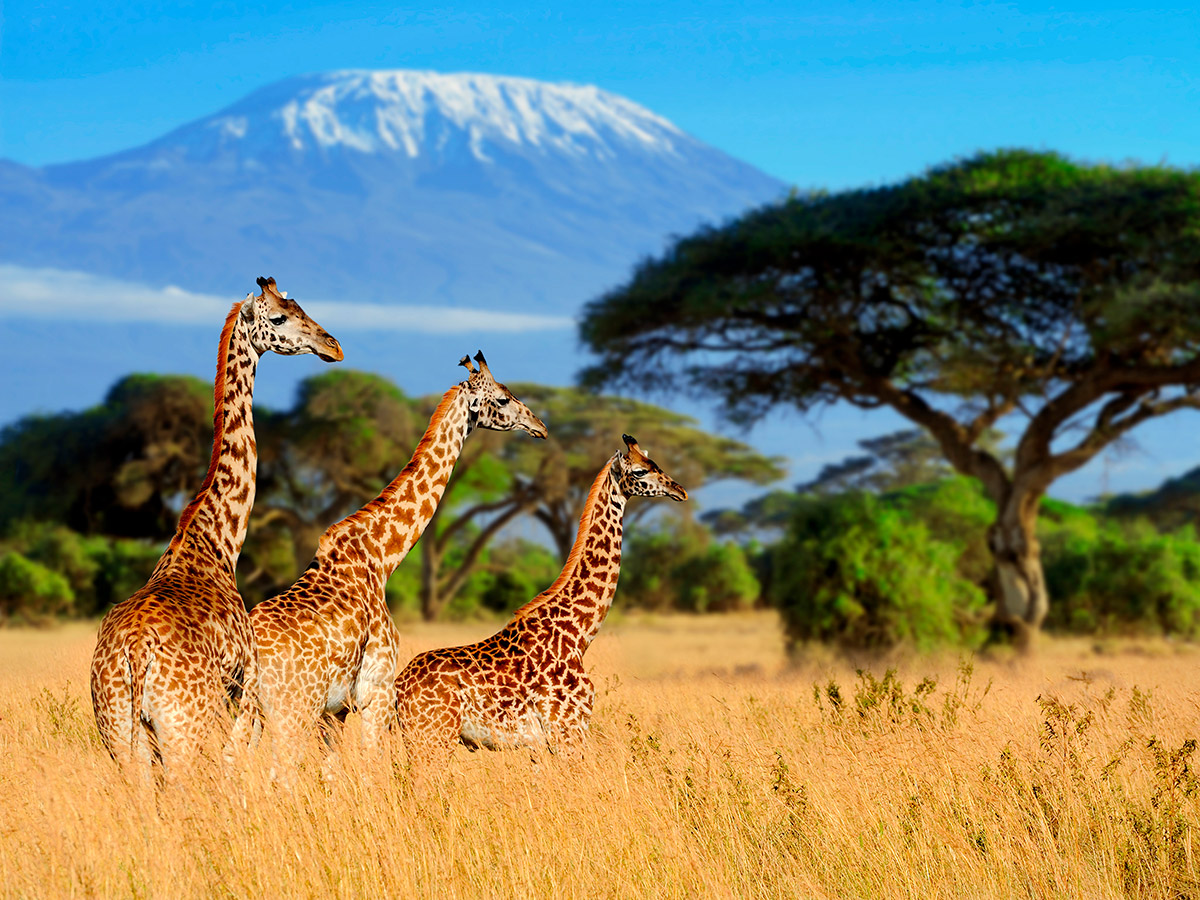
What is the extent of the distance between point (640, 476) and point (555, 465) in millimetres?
24817

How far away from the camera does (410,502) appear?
6.47m

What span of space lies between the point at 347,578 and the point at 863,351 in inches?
631

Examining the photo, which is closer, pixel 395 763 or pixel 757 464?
pixel 395 763

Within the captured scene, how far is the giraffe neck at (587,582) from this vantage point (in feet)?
21.4

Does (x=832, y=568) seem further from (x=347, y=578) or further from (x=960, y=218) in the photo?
(x=347, y=578)

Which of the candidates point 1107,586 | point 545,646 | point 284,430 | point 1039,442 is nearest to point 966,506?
point 1107,586

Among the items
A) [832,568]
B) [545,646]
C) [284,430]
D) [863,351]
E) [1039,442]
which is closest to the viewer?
[545,646]

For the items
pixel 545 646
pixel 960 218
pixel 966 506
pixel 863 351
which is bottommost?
pixel 545 646

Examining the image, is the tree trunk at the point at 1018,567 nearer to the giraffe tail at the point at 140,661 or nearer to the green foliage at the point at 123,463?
the giraffe tail at the point at 140,661

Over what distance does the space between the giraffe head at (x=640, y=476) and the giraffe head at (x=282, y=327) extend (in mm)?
1561

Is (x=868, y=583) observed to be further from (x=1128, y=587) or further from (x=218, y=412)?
(x=218, y=412)

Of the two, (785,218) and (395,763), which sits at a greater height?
(785,218)

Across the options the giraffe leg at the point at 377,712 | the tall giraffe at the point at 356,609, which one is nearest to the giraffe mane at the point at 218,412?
the tall giraffe at the point at 356,609

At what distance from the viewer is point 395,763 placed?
19.0ft
